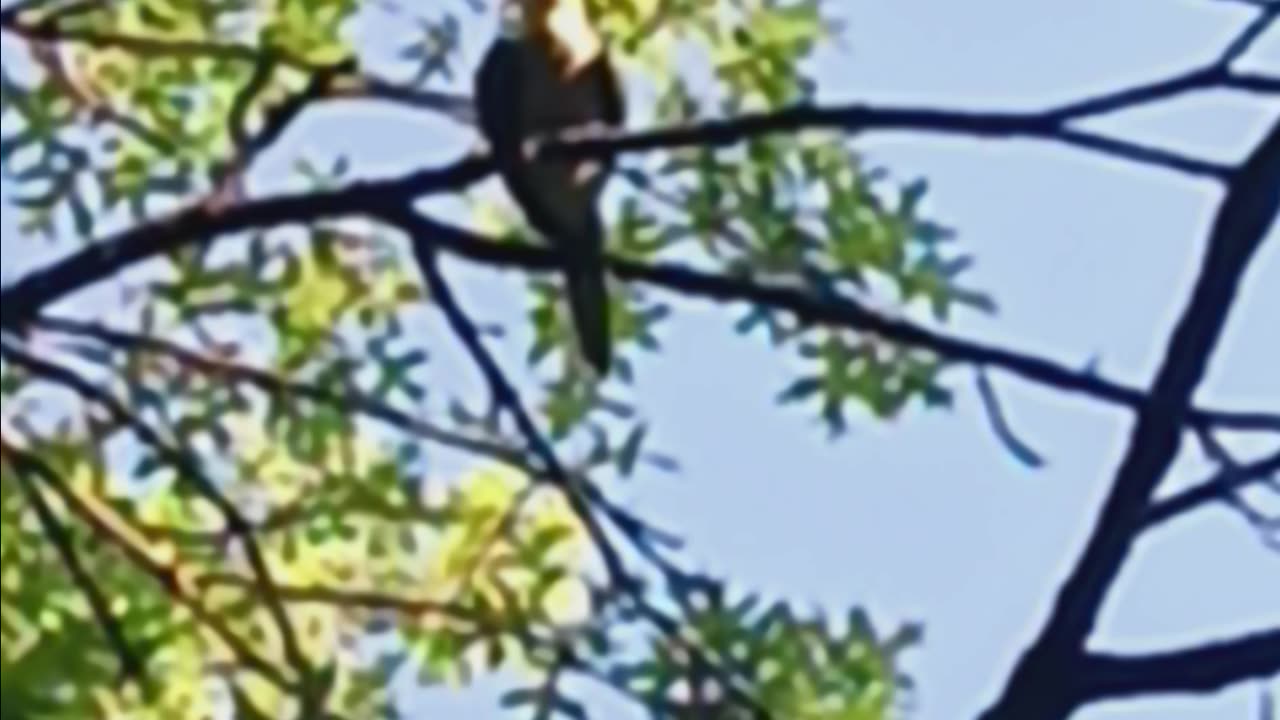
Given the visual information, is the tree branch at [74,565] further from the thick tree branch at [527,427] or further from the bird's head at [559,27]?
the bird's head at [559,27]

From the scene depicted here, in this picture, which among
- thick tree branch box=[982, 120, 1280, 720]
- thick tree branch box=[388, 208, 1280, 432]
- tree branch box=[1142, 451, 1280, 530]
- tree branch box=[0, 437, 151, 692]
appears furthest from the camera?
tree branch box=[0, 437, 151, 692]

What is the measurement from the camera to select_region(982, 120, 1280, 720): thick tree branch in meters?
1.20

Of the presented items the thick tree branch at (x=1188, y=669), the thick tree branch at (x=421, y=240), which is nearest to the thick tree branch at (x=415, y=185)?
the thick tree branch at (x=421, y=240)

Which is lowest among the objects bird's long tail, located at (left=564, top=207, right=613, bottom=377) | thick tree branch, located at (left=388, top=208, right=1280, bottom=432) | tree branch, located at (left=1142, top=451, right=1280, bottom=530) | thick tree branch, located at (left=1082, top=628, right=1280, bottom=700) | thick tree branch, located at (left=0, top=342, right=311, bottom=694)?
thick tree branch, located at (left=1082, top=628, right=1280, bottom=700)

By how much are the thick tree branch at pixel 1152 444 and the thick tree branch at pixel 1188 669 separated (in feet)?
0.04

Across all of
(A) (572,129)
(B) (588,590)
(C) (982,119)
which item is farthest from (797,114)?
(A) (572,129)

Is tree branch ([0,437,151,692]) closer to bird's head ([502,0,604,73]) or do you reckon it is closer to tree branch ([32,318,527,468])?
tree branch ([32,318,527,468])

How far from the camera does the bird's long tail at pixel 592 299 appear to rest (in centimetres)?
274

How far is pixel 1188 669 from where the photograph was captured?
1262mm

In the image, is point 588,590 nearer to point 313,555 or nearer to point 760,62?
point 313,555

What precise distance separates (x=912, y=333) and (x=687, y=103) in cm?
117

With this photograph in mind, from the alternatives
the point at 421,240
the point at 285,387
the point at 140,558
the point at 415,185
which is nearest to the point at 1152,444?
the point at 415,185

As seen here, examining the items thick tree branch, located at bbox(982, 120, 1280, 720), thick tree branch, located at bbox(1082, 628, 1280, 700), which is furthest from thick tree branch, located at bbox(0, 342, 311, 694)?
thick tree branch, located at bbox(1082, 628, 1280, 700)

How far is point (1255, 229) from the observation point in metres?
1.48
